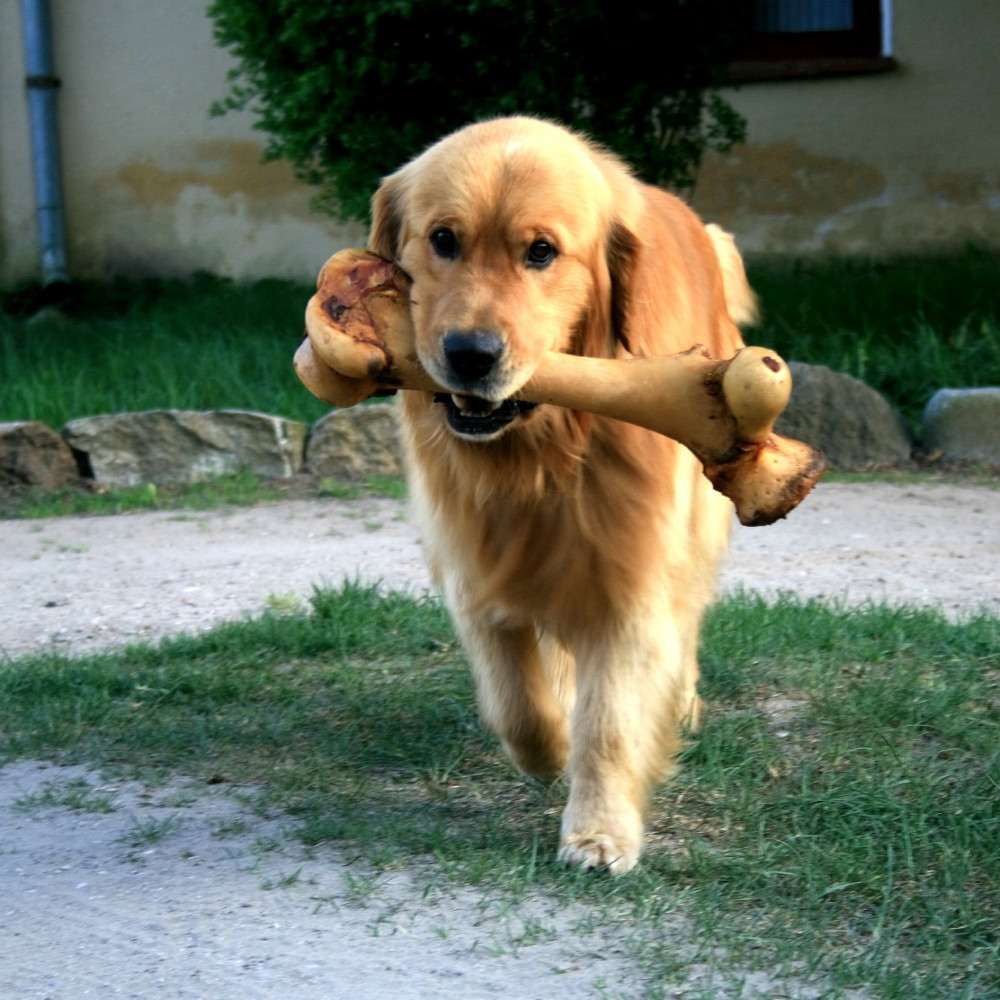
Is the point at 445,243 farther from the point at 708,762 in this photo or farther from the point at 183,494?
the point at 183,494

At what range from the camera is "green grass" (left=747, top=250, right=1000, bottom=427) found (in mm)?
7668

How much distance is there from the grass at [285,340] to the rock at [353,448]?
410 millimetres

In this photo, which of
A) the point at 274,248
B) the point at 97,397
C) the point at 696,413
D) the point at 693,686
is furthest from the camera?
the point at 274,248

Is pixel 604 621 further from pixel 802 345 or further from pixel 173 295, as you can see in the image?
pixel 173 295

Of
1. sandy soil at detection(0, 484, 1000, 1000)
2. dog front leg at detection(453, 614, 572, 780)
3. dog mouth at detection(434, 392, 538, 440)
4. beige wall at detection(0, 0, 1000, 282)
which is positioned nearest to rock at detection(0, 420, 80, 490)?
sandy soil at detection(0, 484, 1000, 1000)

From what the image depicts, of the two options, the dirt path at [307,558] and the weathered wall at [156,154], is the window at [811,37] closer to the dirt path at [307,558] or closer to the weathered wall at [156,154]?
the weathered wall at [156,154]

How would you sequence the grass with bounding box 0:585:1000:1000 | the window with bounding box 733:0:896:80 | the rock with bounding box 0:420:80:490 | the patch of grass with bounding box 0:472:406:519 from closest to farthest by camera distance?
1. the grass with bounding box 0:585:1000:1000
2. the patch of grass with bounding box 0:472:406:519
3. the rock with bounding box 0:420:80:490
4. the window with bounding box 733:0:896:80

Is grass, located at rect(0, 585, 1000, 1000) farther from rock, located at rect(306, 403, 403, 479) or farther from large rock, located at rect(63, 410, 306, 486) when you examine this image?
large rock, located at rect(63, 410, 306, 486)

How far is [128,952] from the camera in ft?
8.44

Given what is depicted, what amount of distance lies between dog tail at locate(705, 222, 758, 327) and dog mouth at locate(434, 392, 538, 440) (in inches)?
56.2

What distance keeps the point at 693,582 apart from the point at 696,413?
73 cm

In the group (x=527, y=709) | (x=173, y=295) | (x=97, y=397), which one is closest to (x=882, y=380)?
(x=97, y=397)

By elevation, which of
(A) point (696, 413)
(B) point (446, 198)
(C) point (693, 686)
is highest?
(B) point (446, 198)

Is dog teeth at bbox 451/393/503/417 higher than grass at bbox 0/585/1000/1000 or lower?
higher
